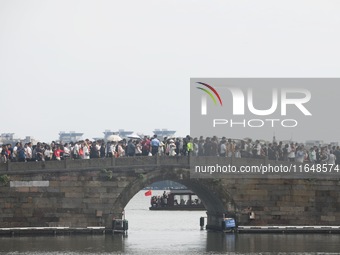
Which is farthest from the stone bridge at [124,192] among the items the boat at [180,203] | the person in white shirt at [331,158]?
the boat at [180,203]

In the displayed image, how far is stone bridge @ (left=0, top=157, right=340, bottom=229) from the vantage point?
7119 cm

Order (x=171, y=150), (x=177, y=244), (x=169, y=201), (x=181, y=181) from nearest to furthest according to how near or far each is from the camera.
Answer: (x=177, y=244), (x=171, y=150), (x=181, y=181), (x=169, y=201)

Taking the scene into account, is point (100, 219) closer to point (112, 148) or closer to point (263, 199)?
point (112, 148)

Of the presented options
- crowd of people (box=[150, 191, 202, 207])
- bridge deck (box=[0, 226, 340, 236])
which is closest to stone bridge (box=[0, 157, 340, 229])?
bridge deck (box=[0, 226, 340, 236])

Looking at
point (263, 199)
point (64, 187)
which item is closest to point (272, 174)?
point (263, 199)

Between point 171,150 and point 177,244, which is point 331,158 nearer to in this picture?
point 171,150

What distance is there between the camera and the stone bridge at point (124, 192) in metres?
71.2

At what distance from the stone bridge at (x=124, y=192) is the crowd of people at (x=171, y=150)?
712 mm

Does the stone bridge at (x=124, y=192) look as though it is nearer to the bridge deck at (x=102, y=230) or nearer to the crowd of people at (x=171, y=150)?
the bridge deck at (x=102, y=230)

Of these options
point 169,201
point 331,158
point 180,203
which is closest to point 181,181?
point 331,158

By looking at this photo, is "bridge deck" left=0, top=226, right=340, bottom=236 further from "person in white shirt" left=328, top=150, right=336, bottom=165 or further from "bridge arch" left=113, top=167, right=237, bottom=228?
"person in white shirt" left=328, top=150, right=336, bottom=165

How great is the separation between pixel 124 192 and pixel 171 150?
3.55 m

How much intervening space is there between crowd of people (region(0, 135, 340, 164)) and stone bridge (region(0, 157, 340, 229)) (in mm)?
712

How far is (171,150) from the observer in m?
74.4
